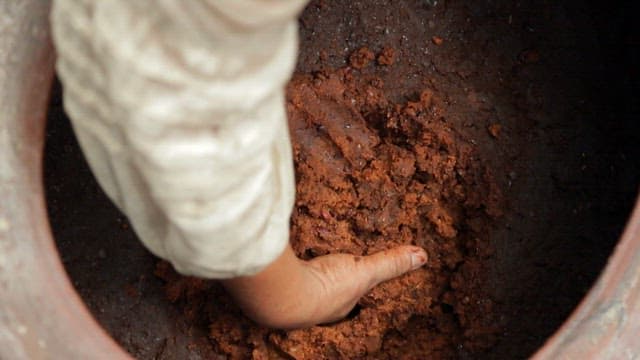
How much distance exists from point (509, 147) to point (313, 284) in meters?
0.35

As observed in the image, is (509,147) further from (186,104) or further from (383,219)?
(186,104)

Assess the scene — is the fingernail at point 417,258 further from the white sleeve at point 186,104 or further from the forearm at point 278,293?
the white sleeve at point 186,104

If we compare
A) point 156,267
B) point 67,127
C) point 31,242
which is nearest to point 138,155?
point 31,242

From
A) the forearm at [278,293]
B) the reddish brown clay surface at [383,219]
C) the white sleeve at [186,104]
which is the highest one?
the white sleeve at [186,104]

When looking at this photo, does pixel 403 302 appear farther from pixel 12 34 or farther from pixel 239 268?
pixel 12 34

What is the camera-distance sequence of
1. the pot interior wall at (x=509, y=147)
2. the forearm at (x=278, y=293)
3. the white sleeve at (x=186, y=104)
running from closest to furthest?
the white sleeve at (x=186, y=104) < the forearm at (x=278, y=293) < the pot interior wall at (x=509, y=147)

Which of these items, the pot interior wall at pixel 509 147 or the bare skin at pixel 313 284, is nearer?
the bare skin at pixel 313 284

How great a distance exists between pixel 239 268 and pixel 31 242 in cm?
21

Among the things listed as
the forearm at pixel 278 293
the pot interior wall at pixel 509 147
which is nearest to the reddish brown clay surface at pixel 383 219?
the pot interior wall at pixel 509 147

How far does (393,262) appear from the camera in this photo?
1.04m

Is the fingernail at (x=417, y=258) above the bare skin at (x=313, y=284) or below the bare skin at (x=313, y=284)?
below

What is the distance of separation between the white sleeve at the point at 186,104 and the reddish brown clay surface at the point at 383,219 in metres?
0.41

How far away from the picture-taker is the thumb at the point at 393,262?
3.36 ft

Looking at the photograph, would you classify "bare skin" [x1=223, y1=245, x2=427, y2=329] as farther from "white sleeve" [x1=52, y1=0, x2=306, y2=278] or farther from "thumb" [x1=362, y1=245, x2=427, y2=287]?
"white sleeve" [x1=52, y1=0, x2=306, y2=278]
